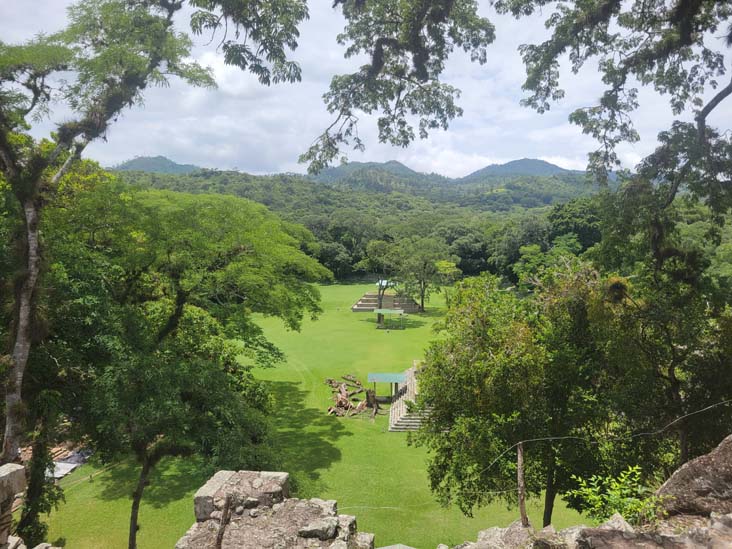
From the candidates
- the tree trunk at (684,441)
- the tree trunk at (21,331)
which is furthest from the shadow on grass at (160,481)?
the tree trunk at (684,441)

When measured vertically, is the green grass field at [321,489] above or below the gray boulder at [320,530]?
below

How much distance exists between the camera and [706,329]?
8.75 meters

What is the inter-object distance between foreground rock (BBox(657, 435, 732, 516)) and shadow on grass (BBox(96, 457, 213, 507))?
10.9m

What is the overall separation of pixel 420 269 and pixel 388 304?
224 inches

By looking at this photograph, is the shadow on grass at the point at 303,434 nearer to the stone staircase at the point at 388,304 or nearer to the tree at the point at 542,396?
the tree at the point at 542,396

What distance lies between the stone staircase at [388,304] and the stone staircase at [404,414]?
792 inches

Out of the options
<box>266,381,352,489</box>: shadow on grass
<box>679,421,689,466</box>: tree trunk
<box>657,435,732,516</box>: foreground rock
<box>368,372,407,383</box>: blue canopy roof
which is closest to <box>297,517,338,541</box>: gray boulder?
<box>657,435,732,516</box>: foreground rock

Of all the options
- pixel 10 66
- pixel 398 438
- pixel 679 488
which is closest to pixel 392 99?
pixel 679 488

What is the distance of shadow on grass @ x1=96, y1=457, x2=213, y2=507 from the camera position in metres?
12.4

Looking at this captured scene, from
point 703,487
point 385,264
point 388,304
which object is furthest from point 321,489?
point 388,304

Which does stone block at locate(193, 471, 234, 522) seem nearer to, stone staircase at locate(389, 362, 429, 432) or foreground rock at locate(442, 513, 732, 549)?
foreground rock at locate(442, 513, 732, 549)

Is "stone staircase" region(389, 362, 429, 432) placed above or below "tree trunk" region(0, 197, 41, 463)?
below

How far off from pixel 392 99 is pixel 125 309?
8353mm

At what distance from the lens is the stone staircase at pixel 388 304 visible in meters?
41.2
